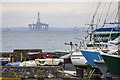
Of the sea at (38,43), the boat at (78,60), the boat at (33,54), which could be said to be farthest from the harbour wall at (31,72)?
the sea at (38,43)

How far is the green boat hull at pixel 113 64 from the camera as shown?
15191 millimetres

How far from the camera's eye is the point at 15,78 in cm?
1658

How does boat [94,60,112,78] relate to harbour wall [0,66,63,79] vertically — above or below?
above

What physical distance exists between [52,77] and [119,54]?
15.2 ft

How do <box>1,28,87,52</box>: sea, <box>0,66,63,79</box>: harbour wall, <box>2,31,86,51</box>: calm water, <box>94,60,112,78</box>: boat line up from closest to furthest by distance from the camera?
<box>94,60,112,78</box>: boat
<box>0,66,63,79</box>: harbour wall
<box>1,28,87,52</box>: sea
<box>2,31,86,51</box>: calm water

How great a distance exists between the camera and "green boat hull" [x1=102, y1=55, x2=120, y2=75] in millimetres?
15191

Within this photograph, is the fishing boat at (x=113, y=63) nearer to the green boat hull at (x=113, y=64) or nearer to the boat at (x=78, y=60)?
the green boat hull at (x=113, y=64)

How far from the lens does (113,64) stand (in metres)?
15.4

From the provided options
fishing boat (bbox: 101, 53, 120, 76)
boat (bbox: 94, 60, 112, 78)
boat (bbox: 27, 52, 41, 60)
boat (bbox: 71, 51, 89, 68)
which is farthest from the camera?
boat (bbox: 27, 52, 41, 60)

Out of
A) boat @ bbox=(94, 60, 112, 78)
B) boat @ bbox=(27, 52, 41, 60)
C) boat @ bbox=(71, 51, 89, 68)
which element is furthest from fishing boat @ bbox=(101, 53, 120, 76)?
boat @ bbox=(27, 52, 41, 60)

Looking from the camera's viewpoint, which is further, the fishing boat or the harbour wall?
the harbour wall

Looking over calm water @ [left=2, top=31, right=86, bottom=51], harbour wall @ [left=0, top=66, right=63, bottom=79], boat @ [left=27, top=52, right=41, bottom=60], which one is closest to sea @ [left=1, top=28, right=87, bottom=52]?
calm water @ [left=2, top=31, right=86, bottom=51]

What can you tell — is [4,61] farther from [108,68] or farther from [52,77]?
[108,68]

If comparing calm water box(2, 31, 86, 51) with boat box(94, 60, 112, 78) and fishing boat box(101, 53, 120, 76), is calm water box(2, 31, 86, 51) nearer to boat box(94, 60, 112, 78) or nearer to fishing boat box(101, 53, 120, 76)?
boat box(94, 60, 112, 78)
